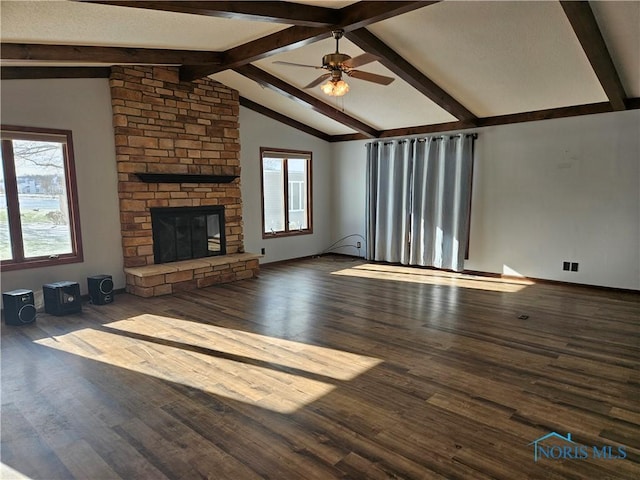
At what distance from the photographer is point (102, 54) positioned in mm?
4355

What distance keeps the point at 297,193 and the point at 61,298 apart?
4599mm

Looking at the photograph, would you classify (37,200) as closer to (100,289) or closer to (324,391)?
(100,289)

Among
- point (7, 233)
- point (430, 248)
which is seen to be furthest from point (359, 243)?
point (7, 233)

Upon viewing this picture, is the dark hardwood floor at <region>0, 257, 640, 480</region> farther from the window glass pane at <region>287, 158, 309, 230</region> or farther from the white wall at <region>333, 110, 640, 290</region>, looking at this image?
the window glass pane at <region>287, 158, 309, 230</region>

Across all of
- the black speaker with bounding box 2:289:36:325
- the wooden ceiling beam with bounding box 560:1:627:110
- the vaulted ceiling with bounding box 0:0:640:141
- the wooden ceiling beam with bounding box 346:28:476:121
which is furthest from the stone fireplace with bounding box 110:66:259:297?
the wooden ceiling beam with bounding box 560:1:627:110

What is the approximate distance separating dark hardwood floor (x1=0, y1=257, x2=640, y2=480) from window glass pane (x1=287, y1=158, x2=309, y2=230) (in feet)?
10.9

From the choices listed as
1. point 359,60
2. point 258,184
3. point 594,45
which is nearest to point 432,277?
point 258,184

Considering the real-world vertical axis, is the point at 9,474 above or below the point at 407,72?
below

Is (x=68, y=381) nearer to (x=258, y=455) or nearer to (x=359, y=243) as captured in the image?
(x=258, y=455)

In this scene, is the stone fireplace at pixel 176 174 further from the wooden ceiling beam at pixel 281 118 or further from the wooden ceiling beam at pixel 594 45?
the wooden ceiling beam at pixel 594 45

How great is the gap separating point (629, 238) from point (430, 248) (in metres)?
2.80

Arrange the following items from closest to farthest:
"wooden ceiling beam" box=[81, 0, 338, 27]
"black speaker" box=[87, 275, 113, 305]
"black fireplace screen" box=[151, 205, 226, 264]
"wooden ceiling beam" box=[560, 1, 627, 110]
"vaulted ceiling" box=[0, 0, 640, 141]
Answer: "wooden ceiling beam" box=[81, 0, 338, 27], "wooden ceiling beam" box=[560, 1, 627, 110], "vaulted ceiling" box=[0, 0, 640, 141], "black speaker" box=[87, 275, 113, 305], "black fireplace screen" box=[151, 205, 226, 264]

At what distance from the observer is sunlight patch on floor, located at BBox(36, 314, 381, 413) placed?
2848mm

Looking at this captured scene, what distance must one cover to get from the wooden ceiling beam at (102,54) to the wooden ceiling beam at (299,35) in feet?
1.03
